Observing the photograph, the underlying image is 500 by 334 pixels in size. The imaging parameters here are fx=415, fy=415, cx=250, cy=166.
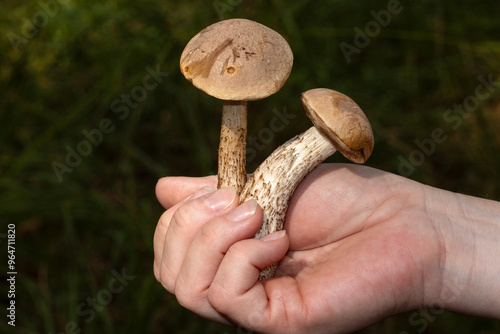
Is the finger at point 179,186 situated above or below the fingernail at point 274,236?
above

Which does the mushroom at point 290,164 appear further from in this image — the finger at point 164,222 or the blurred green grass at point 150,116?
the blurred green grass at point 150,116

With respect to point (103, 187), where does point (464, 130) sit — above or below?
below

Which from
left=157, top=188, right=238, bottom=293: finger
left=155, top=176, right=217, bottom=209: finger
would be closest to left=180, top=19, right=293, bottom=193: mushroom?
left=157, top=188, right=238, bottom=293: finger

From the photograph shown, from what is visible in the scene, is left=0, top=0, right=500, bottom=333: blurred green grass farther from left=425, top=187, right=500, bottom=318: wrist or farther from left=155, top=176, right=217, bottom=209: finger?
left=425, top=187, right=500, bottom=318: wrist

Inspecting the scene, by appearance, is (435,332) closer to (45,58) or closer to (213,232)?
(213,232)

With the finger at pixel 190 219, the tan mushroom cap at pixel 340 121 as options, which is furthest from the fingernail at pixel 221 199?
the tan mushroom cap at pixel 340 121

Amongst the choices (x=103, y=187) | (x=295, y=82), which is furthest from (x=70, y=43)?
(x=295, y=82)
